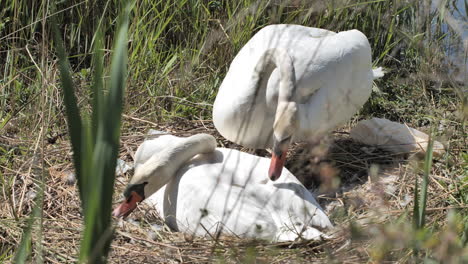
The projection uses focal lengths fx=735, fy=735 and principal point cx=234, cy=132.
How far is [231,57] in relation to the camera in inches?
199

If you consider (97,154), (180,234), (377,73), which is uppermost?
(97,154)

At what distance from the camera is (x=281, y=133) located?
12.0 feet

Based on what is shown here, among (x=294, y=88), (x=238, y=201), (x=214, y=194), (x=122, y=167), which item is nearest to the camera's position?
(x=238, y=201)

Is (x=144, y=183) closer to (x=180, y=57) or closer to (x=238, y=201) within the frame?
(x=238, y=201)

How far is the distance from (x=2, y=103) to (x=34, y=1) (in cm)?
83

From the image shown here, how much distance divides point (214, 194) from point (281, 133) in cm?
51

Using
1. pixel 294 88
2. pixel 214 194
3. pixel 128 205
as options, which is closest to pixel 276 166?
pixel 214 194

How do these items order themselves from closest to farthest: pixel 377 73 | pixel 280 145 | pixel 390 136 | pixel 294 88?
pixel 280 145 < pixel 294 88 < pixel 390 136 < pixel 377 73

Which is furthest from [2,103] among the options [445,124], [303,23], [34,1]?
[445,124]

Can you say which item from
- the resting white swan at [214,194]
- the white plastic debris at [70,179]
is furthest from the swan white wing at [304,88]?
the white plastic debris at [70,179]

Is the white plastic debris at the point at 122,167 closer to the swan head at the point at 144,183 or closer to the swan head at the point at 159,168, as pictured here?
the swan head at the point at 159,168

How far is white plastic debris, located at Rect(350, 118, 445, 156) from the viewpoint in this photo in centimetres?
432

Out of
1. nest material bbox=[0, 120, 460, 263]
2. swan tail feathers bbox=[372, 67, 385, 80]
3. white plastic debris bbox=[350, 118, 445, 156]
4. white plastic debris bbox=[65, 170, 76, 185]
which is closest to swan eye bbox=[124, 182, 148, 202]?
nest material bbox=[0, 120, 460, 263]

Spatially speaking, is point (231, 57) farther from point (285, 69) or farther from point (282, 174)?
point (282, 174)
